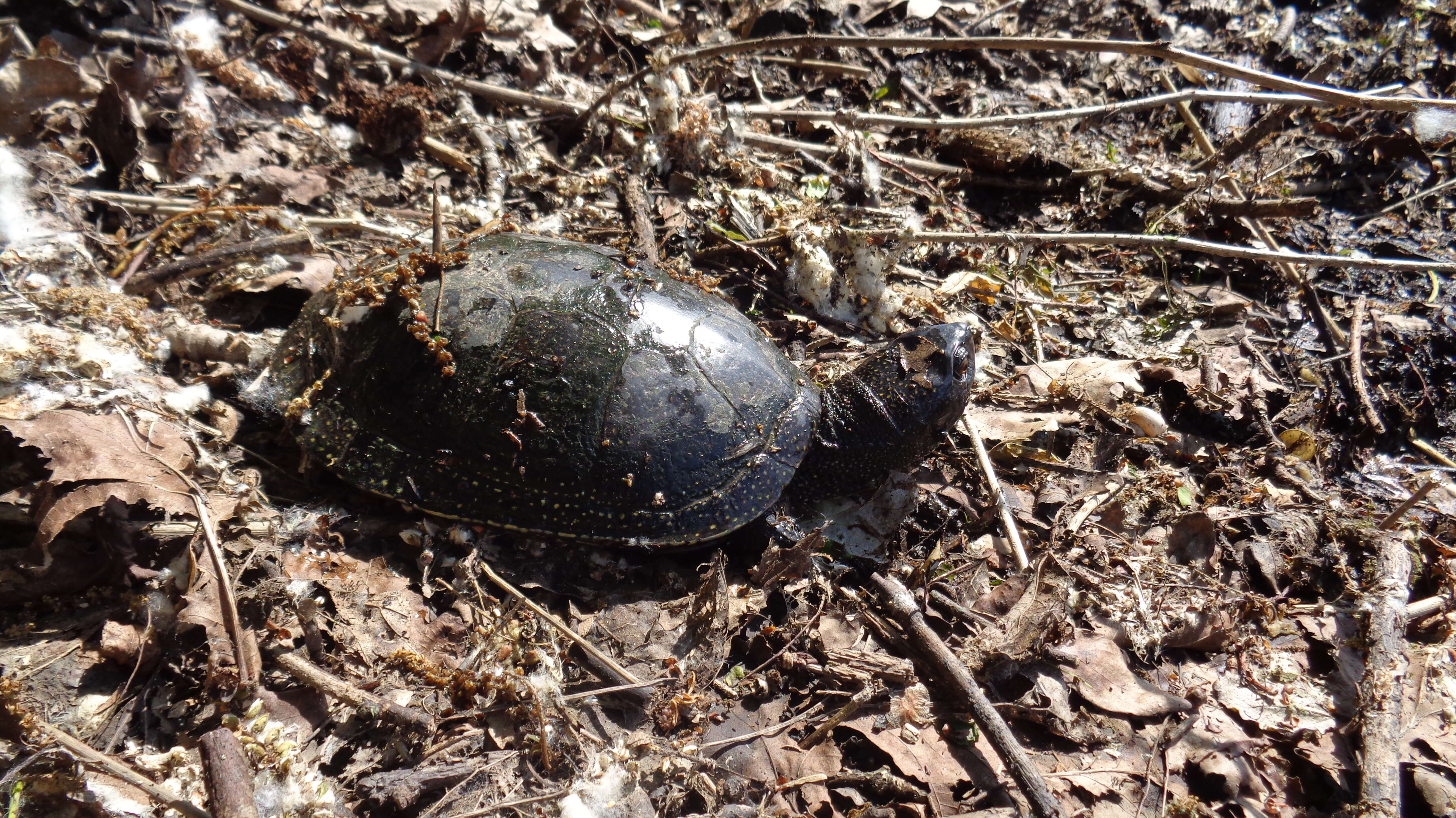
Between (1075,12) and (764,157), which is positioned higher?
(1075,12)

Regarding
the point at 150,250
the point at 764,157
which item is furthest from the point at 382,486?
the point at 764,157

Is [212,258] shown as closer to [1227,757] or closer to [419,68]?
[419,68]

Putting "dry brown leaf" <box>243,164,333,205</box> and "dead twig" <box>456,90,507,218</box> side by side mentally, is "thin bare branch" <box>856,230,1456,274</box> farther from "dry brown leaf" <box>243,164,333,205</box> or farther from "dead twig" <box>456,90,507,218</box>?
"dry brown leaf" <box>243,164,333,205</box>

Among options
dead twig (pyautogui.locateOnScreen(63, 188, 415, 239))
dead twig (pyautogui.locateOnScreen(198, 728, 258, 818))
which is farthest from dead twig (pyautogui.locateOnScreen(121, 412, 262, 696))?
dead twig (pyautogui.locateOnScreen(63, 188, 415, 239))

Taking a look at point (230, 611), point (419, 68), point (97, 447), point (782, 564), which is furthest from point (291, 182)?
point (782, 564)

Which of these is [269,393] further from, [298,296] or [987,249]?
[987,249]

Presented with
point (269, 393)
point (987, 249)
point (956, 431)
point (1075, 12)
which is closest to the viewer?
point (269, 393)
